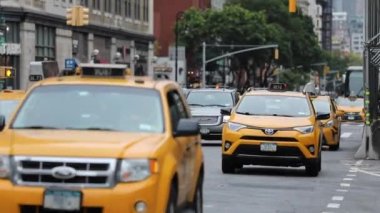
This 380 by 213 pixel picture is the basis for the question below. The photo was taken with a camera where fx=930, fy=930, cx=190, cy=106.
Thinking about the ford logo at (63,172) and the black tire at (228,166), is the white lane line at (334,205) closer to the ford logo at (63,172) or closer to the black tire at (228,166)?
the black tire at (228,166)

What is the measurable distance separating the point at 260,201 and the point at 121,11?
59.6m

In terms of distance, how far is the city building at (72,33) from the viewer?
52.6 meters

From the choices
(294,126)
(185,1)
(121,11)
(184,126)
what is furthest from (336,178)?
(185,1)

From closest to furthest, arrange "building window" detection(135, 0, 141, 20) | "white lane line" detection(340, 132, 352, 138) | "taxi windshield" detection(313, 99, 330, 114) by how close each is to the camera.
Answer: "taxi windshield" detection(313, 99, 330, 114)
"white lane line" detection(340, 132, 352, 138)
"building window" detection(135, 0, 141, 20)

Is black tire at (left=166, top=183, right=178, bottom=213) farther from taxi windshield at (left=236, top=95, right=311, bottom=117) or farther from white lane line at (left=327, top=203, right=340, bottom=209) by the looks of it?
taxi windshield at (left=236, top=95, right=311, bottom=117)

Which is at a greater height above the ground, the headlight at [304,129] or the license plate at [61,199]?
the headlight at [304,129]

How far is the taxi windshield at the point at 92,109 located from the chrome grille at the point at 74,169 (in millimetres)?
941

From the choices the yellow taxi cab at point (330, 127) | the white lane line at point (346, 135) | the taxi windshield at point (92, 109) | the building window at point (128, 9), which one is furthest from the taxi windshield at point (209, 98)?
the building window at point (128, 9)

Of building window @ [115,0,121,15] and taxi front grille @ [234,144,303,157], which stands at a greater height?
building window @ [115,0,121,15]

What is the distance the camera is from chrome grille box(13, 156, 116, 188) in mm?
8039

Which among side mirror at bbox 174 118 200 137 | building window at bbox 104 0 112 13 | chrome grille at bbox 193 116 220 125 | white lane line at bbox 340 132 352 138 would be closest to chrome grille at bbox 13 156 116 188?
side mirror at bbox 174 118 200 137

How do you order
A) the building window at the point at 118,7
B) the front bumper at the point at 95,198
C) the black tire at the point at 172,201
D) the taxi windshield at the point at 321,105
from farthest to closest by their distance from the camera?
the building window at the point at 118,7, the taxi windshield at the point at 321,105, the black tire at the point at 172,201, the front bumper at the point at 95,198

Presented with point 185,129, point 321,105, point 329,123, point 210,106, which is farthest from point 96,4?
point 185,129

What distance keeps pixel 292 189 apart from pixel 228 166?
2.59 metres
